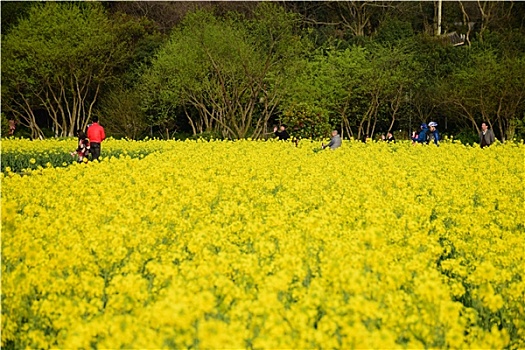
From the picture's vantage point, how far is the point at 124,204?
32.8 ft

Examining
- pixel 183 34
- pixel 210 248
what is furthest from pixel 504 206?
pixel 183 34

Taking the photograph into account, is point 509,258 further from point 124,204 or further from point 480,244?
point 124,204

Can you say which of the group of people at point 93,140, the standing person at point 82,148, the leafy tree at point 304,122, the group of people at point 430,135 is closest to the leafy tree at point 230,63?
the leafy tree at point 304,122

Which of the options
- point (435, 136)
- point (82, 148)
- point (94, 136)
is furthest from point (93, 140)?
point (435, 136)

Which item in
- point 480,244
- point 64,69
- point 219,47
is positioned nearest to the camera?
point 480,244

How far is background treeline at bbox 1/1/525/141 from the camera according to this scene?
36.3 metres

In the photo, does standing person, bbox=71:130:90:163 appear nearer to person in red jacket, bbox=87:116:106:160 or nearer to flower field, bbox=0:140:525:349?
person in red jacket, bbox=87:116:106:160

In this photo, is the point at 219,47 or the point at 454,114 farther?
the point at 454,114

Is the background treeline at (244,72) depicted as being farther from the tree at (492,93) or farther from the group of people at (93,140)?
the group of people at (93,140)

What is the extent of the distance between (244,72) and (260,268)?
99.5 ft

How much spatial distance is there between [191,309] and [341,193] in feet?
21.8

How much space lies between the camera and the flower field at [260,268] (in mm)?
5020

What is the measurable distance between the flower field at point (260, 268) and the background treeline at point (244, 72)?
24.4 meters

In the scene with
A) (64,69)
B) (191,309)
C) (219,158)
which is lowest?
(64,69)
